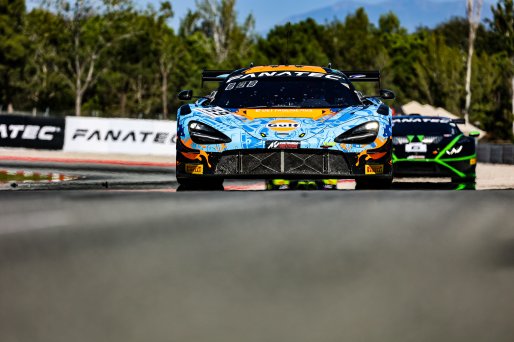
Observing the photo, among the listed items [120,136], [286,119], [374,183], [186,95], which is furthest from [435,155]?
[120,136]

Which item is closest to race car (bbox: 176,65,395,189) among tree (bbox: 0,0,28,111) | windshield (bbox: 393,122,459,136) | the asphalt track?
the asphalt track

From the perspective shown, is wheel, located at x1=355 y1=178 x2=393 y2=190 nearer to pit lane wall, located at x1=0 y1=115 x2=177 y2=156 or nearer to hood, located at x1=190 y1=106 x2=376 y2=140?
hood, located at x1=190 y1=106 x2=376 y2=140

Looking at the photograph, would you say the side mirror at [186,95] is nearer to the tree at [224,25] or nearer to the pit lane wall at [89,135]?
the pit lane wall at [89,135]

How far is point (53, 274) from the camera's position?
3.34 metres

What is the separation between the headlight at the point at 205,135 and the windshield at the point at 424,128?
22.4ft

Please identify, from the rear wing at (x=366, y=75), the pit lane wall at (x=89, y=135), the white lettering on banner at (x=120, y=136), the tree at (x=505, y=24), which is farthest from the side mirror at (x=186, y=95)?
the tree at (x=505, y=24)

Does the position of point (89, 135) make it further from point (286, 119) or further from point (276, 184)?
point (286, 119)

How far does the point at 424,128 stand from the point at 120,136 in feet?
49.3

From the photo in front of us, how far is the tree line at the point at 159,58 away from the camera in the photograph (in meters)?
63.1

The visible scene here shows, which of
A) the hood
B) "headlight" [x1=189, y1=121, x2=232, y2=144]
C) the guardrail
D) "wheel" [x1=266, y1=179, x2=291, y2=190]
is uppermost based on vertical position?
the hood

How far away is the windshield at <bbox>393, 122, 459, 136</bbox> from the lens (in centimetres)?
1330

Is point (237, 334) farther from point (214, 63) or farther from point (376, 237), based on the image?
point (214, 63)

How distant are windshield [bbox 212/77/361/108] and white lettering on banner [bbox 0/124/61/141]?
1870 centimetres

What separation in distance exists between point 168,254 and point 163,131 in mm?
23942
